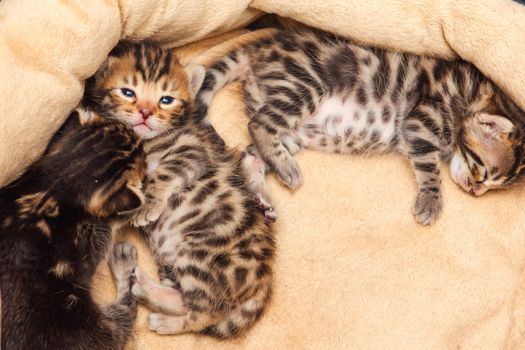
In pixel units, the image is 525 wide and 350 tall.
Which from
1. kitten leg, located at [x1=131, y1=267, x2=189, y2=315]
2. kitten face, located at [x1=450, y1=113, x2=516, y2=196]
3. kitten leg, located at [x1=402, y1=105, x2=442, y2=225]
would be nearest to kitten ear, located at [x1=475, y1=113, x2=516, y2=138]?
kitten face, located at [x1=450, y1=113, x2=516, y2=196]

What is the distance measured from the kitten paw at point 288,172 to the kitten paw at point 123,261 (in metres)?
0.62

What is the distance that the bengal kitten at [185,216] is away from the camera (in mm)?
2072

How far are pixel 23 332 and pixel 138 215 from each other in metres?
0.55

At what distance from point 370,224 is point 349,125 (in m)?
0.40

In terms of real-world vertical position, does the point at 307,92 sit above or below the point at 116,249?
above

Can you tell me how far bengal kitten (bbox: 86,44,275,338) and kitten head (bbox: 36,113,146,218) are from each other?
0.69 feet

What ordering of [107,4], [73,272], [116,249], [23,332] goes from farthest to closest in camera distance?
[116,249] < [107,4] < [73,272] < [23,332]

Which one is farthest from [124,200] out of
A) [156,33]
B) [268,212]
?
[156,33]

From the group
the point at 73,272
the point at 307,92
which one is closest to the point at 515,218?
the point at 307,92

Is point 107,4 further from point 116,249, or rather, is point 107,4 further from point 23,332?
point 23,332

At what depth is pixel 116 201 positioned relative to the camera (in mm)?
1856

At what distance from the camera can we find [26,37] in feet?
6.24

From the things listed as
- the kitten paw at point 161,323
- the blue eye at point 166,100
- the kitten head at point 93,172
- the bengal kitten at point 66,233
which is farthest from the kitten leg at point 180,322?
the blue eye at point 166,100

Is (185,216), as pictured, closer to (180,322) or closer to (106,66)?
(180,322)
